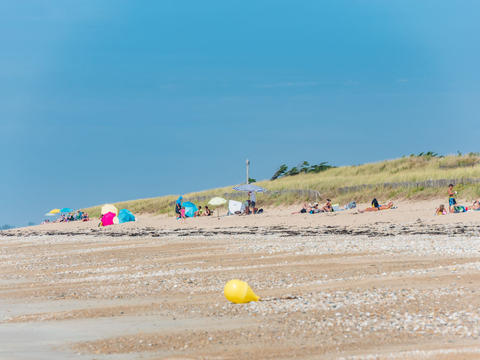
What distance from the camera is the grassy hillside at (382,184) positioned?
32125 mm

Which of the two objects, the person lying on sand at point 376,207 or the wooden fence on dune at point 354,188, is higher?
the wooden fence on dune at point 354,188

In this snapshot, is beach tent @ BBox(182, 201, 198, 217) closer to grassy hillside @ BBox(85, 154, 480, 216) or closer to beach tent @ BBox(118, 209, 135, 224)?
beach tent @ BBox(118, 209, 135, 224)

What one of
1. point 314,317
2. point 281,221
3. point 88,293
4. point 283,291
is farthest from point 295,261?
point 281,221

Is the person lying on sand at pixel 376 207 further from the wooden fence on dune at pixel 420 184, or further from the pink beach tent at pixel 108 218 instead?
the pink beach tent at pixel 108 218

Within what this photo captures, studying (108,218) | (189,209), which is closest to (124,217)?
(108,218)

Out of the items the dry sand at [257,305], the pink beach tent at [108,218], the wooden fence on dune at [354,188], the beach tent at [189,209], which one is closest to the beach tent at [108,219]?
the pink beach tent at [108,218]

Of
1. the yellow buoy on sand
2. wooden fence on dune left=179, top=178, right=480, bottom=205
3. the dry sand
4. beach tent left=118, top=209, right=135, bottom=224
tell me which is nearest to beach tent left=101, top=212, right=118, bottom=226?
beach tent left=118, top=209, right=135, bottom=224

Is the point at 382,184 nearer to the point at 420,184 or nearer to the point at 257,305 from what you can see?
the point at 420,184

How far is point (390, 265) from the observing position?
10.3 metres

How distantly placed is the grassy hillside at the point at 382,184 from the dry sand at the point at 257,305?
61.5ft

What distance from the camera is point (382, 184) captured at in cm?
3534

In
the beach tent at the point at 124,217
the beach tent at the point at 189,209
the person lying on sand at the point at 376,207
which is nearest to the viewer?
the person lying on sand at the point at 376,207

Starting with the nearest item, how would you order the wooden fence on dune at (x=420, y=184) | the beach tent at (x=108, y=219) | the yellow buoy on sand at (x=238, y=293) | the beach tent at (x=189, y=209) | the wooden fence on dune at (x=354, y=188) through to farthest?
the yellow buoy on sand at (x=238, y=293), the wooden fence on dune at (x=420, y=184), the wooden fence on dune at (x=354, y=188), the beach tent at (x=108, y=219), the beach tent at (x=189, y=209)

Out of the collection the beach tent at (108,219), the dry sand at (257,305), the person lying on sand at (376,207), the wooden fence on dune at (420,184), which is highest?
the wooden fence on dune at (420,184)
